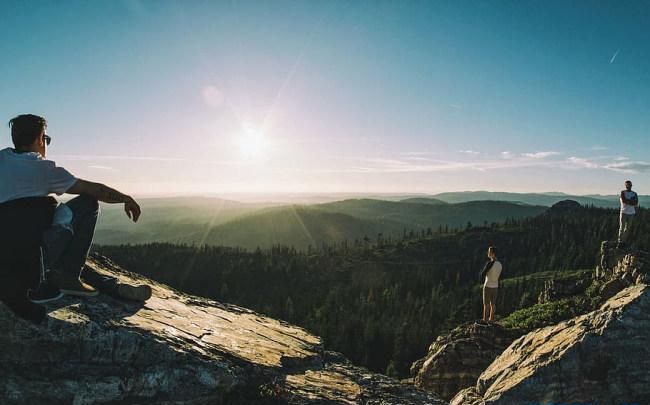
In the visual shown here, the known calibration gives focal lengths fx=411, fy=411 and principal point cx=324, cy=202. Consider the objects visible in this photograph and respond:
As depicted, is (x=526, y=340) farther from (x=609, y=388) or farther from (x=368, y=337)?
(x=368, y=337)

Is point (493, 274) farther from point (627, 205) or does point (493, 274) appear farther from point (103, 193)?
point (103, 193)

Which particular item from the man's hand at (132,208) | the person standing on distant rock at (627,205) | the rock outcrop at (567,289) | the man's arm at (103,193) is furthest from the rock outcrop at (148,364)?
the person standing on distant rock at (627,205)

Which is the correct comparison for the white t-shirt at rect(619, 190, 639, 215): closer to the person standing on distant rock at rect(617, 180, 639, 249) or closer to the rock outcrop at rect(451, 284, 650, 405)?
the person standing on distant rock at rect(617, 180, 639, 249)

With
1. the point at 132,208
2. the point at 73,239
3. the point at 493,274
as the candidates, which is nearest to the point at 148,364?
the point at 73,239

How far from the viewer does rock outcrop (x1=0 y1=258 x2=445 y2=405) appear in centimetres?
773

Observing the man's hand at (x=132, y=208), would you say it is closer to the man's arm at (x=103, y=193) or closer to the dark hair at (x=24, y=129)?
the man's arm at (x=103, y=193)

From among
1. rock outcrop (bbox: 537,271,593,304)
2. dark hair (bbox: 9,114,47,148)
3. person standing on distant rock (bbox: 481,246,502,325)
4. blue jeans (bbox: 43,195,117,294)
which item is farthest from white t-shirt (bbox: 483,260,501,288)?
dark hair (bbox: 9,114,47,148)

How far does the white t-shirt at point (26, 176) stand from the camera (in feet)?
22.9

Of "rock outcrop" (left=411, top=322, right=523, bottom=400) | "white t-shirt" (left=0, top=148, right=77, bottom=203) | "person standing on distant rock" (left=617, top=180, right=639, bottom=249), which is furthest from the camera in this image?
"person standing on distant rock" (left=617, top=180, right=639, bottom=249)

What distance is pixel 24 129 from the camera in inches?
288

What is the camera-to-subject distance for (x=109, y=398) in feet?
26.0

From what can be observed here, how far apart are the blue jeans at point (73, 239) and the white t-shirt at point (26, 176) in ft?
2.98

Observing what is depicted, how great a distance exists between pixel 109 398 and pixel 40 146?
16.2 feet

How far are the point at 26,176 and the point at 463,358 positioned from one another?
18.2 metres
